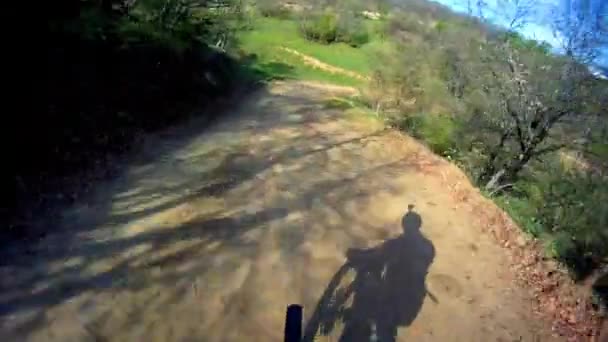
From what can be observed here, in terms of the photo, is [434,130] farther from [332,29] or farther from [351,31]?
[332,29]

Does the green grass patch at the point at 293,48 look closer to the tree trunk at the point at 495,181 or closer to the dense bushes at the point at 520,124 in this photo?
the dense bushes at the point at 520,124

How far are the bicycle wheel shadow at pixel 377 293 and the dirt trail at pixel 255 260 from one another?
21 millimetres

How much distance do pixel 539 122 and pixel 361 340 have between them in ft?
35.2

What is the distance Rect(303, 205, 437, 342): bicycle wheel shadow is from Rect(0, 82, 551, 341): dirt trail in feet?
0.07

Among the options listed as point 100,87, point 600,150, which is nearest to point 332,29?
point 600,150

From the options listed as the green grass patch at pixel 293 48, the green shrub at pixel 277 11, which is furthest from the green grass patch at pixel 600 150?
the green shrub at pixel 277 11

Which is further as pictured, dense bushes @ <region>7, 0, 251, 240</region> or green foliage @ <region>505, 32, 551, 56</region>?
green foliage @ <region>505, 32, 551, 56</region>

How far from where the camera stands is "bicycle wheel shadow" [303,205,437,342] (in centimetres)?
637

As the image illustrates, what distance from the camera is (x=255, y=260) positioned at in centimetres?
725

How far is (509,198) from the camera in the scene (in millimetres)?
14617

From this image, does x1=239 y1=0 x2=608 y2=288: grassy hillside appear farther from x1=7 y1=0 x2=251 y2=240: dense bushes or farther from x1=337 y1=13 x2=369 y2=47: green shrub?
x1=337 y1=13 x2=369 y2=47: green shrub

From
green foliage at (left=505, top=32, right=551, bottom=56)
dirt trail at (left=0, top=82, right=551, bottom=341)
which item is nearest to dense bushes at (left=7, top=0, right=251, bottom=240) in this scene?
dirt trail at (left=0, top=82, right=551, bottom=341)

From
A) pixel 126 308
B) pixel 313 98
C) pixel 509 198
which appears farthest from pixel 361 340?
pixel 313 98

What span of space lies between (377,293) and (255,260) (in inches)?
70.1
